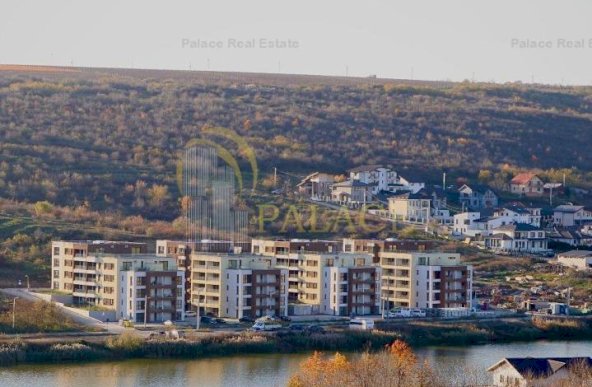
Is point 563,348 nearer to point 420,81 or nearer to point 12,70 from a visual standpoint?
point 12,70

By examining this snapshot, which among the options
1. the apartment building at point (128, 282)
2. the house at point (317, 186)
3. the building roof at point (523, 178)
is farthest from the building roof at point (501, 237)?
the apartment building at point (128, 282)

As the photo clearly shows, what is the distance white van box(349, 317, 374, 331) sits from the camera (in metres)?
35.9

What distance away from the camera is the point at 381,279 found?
40.5m

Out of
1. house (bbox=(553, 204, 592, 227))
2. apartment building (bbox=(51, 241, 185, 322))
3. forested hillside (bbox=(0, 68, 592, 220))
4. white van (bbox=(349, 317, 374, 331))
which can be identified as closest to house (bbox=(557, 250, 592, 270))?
house (bbox=(553, 204, 592, 227))

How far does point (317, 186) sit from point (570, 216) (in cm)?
906

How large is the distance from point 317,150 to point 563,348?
108 ft

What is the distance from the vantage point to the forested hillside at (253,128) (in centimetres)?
5609

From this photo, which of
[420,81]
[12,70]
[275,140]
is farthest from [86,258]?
[420,81]

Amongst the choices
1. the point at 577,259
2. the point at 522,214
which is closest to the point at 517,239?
the point at 522,214

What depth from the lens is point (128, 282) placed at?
36250 millimetres

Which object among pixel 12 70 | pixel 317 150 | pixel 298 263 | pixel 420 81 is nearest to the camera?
pixel 298 263

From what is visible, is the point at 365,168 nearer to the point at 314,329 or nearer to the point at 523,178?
the point at 523,178

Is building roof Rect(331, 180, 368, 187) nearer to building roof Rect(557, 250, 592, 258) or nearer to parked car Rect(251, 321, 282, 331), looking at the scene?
building roof Rect(557, 250, 592, 258)

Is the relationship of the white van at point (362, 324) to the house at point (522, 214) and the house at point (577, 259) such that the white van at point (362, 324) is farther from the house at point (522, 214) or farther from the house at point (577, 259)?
the house at point (522, 214)
